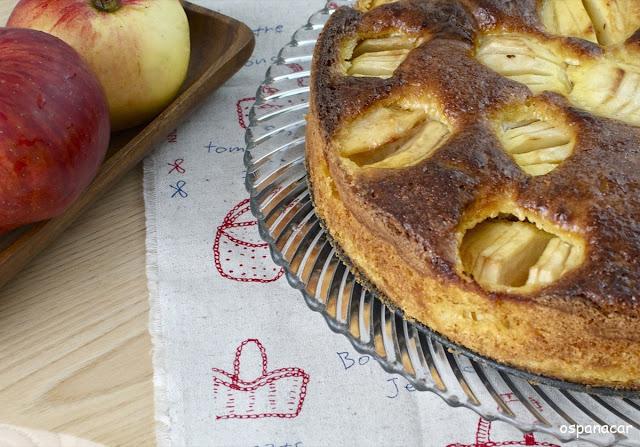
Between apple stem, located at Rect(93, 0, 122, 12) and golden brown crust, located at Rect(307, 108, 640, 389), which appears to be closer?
golden brown crust, located at Rect(307, 108, 640, 389)

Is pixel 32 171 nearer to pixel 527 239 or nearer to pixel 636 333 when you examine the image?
pixel 527 239

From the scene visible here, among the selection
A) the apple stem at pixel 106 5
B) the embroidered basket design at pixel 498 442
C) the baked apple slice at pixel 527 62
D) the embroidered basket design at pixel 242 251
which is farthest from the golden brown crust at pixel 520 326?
Answer: the apple stem at pixel 106 5

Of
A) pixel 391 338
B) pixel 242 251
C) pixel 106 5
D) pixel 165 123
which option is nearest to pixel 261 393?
pixel 391 338

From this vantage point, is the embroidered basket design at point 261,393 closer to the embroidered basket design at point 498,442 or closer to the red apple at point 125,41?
the embroidered basket design at point 498,442

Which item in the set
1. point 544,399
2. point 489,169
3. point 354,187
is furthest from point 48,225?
point 544,399

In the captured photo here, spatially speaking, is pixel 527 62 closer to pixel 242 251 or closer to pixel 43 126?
pixel 242 251

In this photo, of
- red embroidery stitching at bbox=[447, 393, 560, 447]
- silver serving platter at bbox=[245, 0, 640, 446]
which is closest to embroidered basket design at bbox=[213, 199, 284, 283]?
silver serving platter at bbox=[245, 0, 640, 446]

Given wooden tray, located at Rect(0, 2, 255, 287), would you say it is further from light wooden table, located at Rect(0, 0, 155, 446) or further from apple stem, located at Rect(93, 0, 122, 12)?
apple stem, located at Rect(93, 0, 122, 12)
